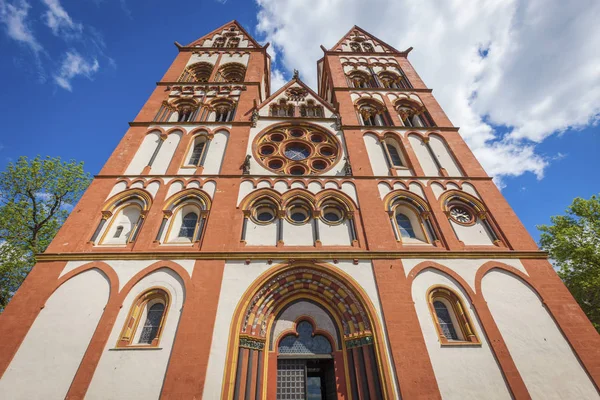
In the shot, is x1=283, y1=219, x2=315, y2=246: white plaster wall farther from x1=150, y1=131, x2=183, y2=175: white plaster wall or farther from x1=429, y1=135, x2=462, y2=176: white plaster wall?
x1=429, y1=135, x2=462, y2=176: white plaster wall

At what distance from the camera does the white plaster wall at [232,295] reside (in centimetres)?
678

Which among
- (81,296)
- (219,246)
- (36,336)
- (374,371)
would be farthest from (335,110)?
(36,336)

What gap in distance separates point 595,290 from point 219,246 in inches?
680

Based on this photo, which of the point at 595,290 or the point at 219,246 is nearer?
the point at 219,246

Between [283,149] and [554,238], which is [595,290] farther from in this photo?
[283,149]

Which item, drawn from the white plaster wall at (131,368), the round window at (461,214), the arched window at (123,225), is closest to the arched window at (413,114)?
the round window at (461,214)

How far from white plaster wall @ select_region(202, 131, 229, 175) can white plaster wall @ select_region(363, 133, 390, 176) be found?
674cm

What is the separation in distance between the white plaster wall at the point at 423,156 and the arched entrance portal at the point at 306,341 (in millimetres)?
6878

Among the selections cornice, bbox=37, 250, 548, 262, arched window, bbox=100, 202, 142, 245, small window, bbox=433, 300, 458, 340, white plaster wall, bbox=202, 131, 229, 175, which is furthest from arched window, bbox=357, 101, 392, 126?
arched window, bbox=100, 202, 142, 245

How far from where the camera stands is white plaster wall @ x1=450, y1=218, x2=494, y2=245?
997 cm

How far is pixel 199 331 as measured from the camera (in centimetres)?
734

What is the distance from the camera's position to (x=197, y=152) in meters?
13.4

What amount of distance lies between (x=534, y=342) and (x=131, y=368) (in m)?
10.5

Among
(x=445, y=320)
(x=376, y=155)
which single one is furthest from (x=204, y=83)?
(x=445, y=320)
